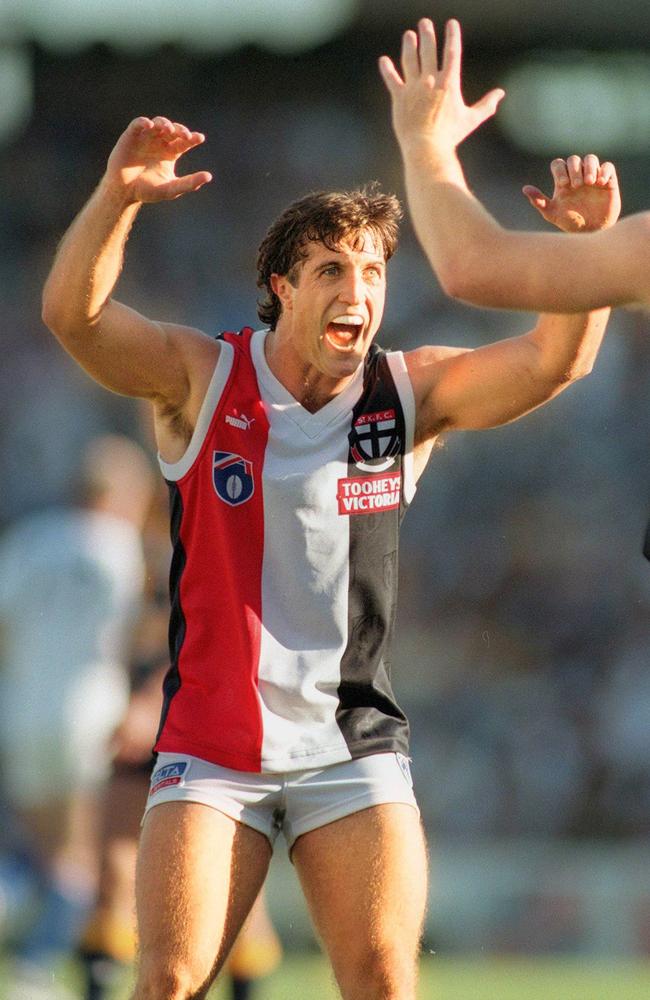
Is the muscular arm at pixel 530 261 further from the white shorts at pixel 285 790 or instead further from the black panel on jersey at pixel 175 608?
the white shorts at pixel 285 790

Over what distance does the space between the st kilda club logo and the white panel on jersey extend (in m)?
0.04

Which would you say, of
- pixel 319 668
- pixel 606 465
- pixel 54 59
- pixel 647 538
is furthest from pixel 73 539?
pixel 54 59

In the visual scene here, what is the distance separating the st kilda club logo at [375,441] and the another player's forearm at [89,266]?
2.64ft

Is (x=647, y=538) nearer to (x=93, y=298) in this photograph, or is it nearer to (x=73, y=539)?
(x=93, y=298)

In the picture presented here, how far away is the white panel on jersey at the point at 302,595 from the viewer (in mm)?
4461

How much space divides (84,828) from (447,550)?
6010 mm

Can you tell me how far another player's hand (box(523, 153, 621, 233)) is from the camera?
4613mm

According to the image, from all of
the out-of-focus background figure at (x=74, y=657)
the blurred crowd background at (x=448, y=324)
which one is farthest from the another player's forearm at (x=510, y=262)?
the blurred crowd background at (x=448, y=324)

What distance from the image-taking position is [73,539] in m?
7.70

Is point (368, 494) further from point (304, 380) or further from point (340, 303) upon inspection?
point (340, 303)

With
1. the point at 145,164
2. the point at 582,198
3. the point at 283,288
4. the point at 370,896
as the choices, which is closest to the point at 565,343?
the point at 582,198

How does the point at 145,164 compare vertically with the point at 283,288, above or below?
above

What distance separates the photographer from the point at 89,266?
439cm

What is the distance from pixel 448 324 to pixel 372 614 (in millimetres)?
9293
